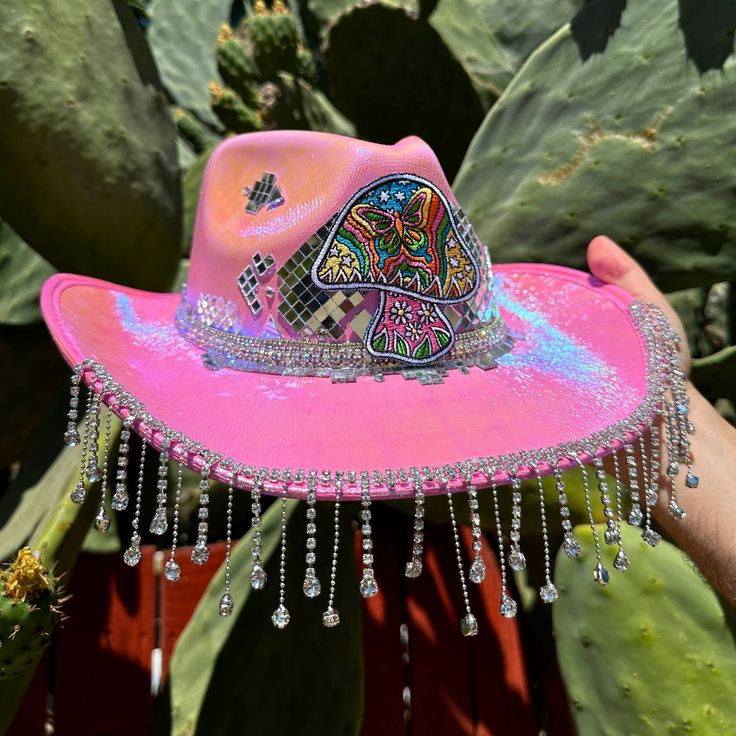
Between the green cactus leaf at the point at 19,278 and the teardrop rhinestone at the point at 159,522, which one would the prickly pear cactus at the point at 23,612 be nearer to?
the teardrop rhinestone at the point at 159,522

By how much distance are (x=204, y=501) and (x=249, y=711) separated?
583 mm

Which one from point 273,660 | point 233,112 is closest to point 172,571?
point 273,660

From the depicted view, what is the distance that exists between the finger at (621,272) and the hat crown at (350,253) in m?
0.30

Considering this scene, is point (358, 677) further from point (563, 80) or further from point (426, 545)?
point (563, 80)

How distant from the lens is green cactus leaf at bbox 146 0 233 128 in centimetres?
254

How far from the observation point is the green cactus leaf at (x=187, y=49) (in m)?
2.54

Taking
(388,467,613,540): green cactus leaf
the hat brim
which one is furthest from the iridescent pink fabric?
(388,467,613,540): green cactus leaf

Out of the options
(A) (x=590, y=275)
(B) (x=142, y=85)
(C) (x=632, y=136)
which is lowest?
(A) (x=590, y=275)

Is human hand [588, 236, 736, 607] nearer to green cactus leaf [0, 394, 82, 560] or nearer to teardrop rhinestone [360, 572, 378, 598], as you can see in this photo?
teardrop rhinestone [360, 572, 378, 598]

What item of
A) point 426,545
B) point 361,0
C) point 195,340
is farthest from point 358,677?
point 361,0

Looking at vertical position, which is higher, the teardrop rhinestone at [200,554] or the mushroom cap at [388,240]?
the mushroom cap at [388,240]

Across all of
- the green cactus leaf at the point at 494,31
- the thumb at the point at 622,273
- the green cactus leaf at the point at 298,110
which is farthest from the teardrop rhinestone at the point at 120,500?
the green cactus leaf at the point at 494,31

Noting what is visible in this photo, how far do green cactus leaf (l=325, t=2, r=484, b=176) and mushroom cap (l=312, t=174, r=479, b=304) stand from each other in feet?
2.53

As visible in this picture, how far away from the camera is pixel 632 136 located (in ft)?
3.29
